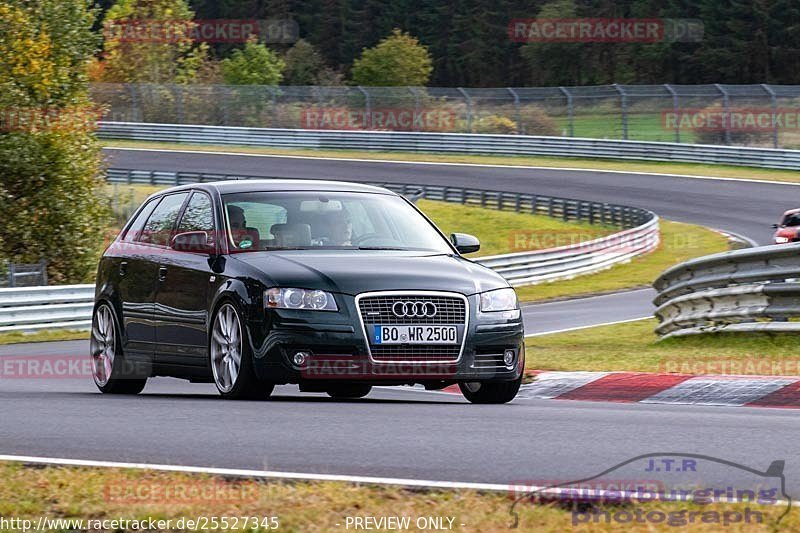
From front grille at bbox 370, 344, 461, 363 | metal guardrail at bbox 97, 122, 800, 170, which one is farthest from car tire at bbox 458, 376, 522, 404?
metal guardrail at bbox 97, 122, 800, 170

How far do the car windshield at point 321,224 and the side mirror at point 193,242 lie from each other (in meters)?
0.18

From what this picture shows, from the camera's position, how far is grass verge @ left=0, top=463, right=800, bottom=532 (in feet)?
16.7

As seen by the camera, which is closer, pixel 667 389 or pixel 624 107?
pixel 667 389

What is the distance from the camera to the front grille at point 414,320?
912cm

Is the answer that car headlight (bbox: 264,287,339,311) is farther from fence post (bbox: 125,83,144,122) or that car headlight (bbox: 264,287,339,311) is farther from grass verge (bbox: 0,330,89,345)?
fence post (bbox: 125,83,144,122)

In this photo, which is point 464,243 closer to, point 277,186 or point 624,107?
point 277,186

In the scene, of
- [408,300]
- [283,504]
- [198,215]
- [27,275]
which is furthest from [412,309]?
[27,275]

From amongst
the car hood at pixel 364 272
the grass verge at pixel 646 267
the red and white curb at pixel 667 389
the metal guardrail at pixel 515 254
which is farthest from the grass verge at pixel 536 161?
the car hood at pixel 364 272

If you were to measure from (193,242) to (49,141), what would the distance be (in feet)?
83.5

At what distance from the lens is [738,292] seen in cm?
1353

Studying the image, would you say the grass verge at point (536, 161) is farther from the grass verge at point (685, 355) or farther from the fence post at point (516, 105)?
the grass verge at point (685, 355)

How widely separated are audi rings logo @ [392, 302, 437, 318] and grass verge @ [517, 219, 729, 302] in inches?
796

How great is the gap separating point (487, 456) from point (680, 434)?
1280 millimetres

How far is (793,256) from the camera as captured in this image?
12.8m
